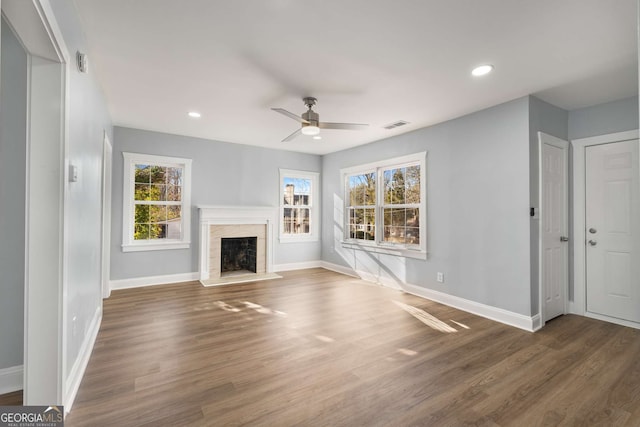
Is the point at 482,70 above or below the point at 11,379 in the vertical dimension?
above

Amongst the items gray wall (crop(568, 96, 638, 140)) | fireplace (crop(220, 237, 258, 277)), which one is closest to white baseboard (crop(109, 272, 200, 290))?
fireplace (crop(220, 237, 258, 277))

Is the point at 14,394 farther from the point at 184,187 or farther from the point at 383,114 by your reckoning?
the point at 383,114

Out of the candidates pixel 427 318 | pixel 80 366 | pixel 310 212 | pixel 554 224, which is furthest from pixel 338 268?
pixel 80 366

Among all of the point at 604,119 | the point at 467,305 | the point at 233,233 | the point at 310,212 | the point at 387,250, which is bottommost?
the point at 467,305

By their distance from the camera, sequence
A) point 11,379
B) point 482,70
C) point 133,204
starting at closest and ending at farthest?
point 11,379 → point 482,70 → point 133,204

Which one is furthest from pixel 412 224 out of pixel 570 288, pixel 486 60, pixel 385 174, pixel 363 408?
pixel 363 408

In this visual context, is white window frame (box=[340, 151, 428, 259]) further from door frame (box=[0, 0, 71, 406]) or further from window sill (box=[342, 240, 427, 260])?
door frame (box=[0, 0, 71, 406])

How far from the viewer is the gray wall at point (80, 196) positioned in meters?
1.89

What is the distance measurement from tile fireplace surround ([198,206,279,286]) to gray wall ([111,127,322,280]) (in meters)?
0.20

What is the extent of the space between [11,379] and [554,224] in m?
5.38

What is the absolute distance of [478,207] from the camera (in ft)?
12.5

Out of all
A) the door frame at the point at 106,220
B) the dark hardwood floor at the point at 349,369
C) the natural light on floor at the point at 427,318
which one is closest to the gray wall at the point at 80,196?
the dark hardwood floor at the point at 349,369

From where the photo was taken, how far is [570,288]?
383 centimetres

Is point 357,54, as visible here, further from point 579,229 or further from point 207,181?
point 207,181
